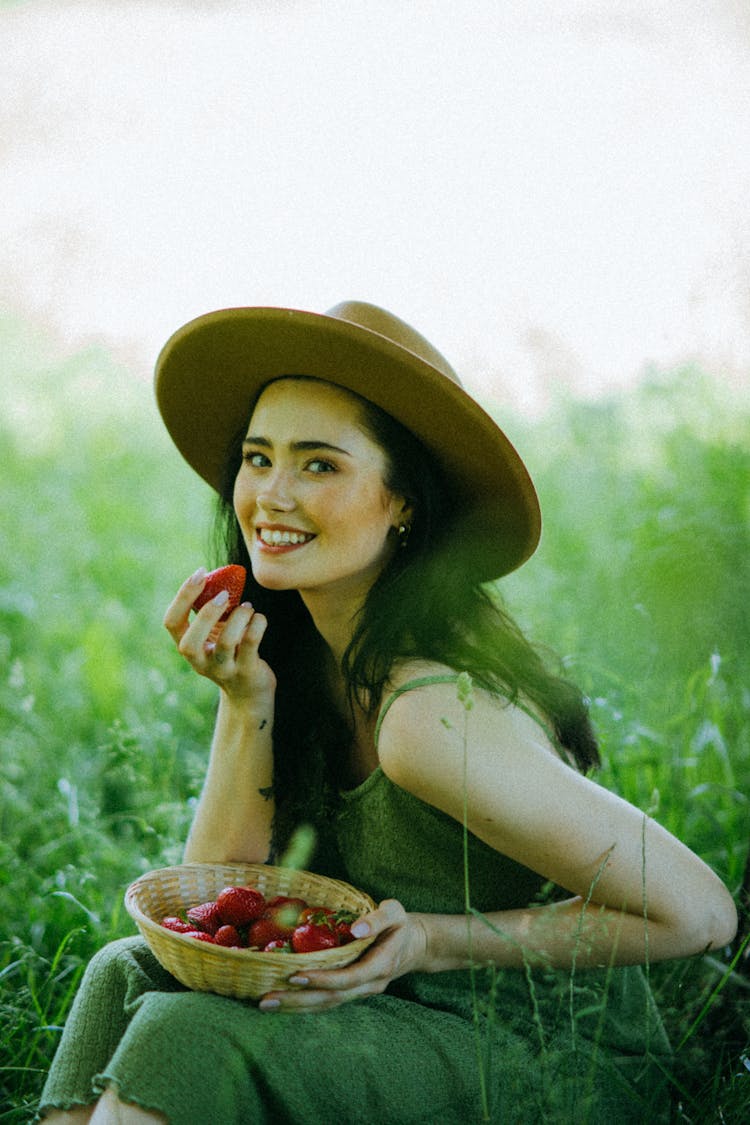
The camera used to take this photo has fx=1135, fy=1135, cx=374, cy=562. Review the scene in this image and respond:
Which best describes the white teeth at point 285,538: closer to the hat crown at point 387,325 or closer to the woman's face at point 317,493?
the woman's face at point 317,493

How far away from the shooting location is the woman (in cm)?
184

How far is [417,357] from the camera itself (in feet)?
7.04

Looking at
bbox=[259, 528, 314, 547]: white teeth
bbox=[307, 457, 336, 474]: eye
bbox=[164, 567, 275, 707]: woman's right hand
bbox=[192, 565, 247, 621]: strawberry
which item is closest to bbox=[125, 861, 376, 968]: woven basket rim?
bbox=[164, 567, 275, 707]: woman's right hand

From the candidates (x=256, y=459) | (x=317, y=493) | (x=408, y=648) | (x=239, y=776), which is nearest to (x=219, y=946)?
(x=408, y=648)

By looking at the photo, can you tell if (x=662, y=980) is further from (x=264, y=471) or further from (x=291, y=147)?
(x=291, y=147)

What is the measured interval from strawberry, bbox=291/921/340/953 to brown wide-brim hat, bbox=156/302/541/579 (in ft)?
2.91

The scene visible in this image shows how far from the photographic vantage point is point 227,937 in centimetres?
198

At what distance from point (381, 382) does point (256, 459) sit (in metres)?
0.35

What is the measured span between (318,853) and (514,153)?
5053mm

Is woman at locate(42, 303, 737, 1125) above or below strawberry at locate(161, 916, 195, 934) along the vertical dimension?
above

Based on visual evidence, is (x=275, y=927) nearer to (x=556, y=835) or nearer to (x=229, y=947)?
(x=229, y=947)

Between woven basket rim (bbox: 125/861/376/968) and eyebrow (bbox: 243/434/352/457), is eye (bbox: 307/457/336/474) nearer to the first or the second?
eyebrow (bbox: 243/434/352/457)

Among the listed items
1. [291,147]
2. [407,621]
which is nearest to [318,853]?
[407,621]

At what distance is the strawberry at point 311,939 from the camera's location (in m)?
1.89
